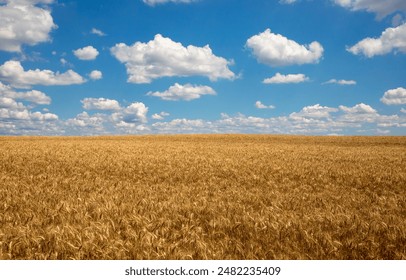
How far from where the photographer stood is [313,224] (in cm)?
611

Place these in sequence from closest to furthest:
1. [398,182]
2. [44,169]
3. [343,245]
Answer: [343,245] < [398,182] < [44,169]

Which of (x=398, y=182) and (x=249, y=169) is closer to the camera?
(x=398, y=182)

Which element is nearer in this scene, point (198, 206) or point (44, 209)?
point (44, 209)

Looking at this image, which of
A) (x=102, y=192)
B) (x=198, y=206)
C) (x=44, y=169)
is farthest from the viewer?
(x=44, y=169)

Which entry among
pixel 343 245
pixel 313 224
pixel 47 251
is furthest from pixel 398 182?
pixel 47 251

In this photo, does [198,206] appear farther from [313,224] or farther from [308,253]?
[308,253]

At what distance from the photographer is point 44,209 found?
6.94 m

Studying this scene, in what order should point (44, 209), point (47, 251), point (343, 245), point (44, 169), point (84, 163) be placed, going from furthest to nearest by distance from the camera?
1. point (84, 163)
2. point (44, 169)
3. point (44, 209)
4. point (343, 245)
5. point (47, 251)

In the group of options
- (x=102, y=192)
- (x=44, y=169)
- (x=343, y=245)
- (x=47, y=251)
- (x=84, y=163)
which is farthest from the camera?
(x=84, y=163)

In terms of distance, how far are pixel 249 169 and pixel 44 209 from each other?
964 cm

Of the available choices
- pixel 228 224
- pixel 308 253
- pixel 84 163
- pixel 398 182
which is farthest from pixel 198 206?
pixel 84 163
